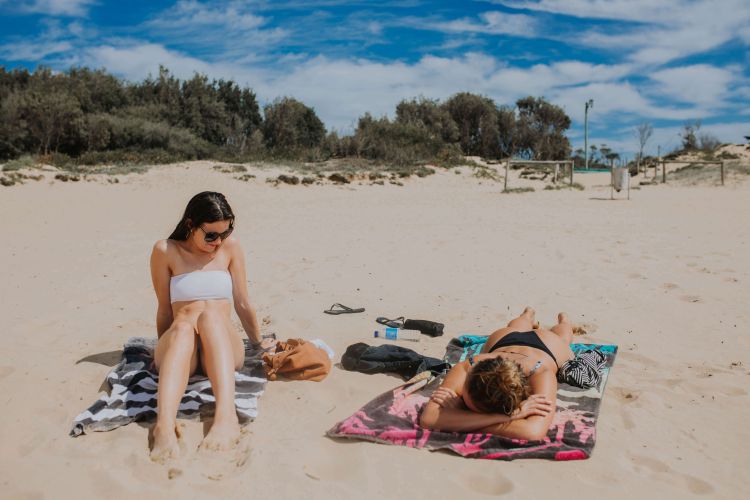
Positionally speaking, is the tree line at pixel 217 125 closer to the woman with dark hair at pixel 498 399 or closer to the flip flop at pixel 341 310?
the flip flop at pixel 341 310

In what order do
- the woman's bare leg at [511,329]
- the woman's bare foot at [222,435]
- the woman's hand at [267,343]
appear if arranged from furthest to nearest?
the woman's hand at [267,343], the woman's bare leg at [511,329], the woman's bare foot at [222,435]

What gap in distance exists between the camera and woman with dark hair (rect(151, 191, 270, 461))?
306 centimetres

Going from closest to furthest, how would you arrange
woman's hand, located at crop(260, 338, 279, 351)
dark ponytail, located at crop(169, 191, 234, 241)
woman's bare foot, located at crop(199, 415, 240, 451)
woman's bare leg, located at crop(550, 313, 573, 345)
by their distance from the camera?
1. woman's bare foot, located at crop(199, 415, 240, 451)
2. dark ponytail, located at crop(169, 191, 234, 241)
3. woman's hand, located at crop(260, 338, 279, 351)
4. woman's bare leg, located at crop(550, 313, 573, 345)

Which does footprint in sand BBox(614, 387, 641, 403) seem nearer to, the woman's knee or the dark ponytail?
the woman's knee

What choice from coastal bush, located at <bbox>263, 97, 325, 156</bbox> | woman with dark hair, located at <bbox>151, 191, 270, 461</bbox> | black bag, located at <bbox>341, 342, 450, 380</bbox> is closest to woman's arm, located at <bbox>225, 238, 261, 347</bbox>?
woman with dark hair, located at <bbox>151, 191, 270, 461</bbox>

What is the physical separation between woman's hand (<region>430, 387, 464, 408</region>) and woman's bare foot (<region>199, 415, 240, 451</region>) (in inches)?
41.4

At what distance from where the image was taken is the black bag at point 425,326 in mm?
4926

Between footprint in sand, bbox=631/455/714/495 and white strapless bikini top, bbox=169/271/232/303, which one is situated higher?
white strapless bikini top, bbox=169/271/232/303

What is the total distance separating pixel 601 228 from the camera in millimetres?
10250

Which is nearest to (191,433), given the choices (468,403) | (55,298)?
(468,403)

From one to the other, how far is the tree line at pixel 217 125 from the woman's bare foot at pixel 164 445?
16.4m

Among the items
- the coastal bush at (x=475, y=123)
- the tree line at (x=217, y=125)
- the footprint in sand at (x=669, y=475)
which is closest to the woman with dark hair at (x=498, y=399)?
the footprint in sand at (x=669, y=475)

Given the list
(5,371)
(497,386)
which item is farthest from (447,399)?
(5,371)

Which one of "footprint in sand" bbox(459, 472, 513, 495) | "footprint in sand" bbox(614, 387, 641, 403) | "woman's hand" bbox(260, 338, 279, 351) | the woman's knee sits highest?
the woman's knee
